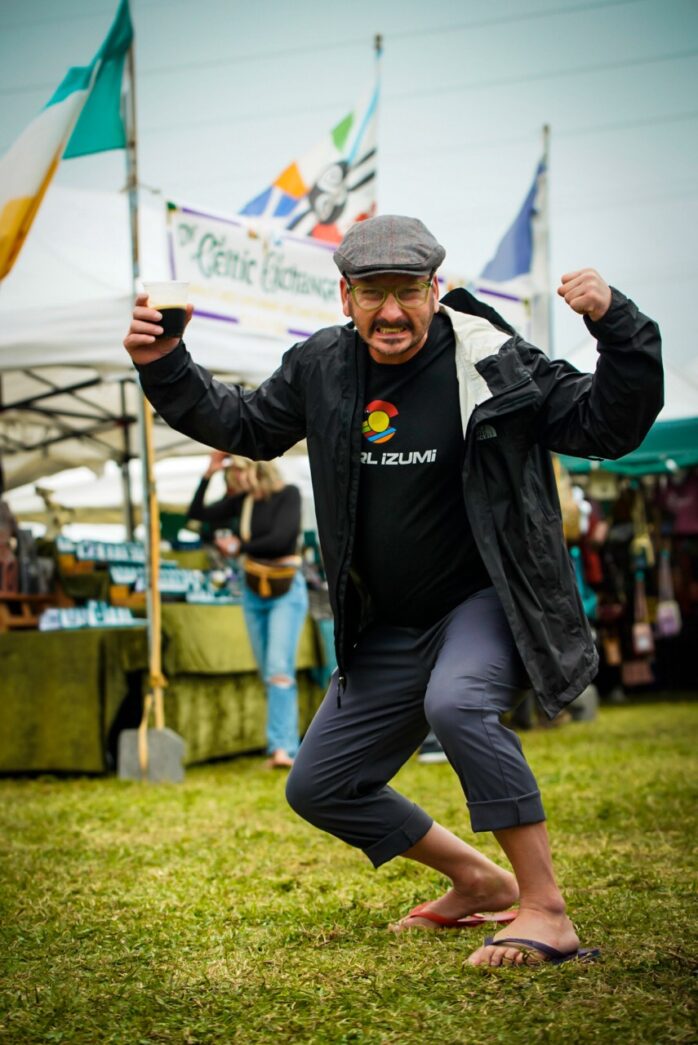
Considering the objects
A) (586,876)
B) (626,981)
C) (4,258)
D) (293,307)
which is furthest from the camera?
(293,307)

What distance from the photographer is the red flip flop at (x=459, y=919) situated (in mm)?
3660

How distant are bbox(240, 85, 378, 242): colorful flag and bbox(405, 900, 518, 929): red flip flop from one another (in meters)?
6.19

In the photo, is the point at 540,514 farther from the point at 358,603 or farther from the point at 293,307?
the point at 293,307

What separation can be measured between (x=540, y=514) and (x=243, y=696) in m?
6.13

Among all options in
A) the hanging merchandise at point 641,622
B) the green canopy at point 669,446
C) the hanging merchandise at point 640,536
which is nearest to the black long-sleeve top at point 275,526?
the green canopy at point 669,446

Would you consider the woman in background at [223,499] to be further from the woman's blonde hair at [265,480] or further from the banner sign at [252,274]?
the banner sign at [252,274]

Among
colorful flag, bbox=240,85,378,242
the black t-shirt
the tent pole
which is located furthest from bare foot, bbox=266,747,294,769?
the black t-shirt

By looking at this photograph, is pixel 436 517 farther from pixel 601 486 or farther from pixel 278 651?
pixel 601 486

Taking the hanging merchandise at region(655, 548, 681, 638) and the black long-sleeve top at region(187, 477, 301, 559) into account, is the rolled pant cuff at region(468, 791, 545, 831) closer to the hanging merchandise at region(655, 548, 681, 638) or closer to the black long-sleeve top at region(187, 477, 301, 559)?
the black long-sleeve top at region(187, 477, 301, 559)

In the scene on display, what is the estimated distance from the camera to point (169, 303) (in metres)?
3.37

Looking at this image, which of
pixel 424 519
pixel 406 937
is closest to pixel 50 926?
pixel 406 937

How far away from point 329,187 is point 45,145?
275 cm

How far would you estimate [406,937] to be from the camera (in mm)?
3512

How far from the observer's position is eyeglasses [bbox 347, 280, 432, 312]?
3291mm
